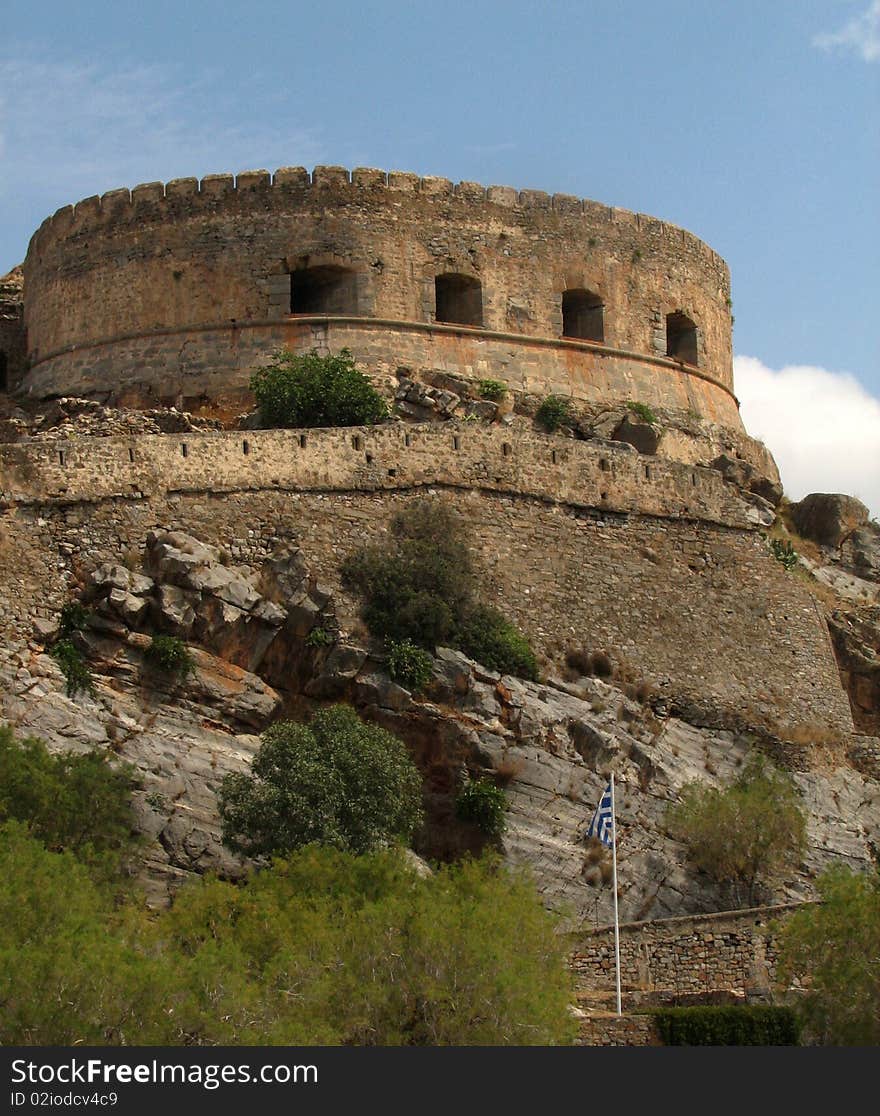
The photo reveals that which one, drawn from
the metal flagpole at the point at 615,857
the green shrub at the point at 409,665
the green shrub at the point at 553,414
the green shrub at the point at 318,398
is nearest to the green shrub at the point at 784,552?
the green shrub at the point at 553,414

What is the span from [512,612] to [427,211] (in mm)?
9819

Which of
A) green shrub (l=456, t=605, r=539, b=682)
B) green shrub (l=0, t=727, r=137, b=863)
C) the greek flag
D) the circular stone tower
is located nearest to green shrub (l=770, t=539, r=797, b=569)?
the circular stone tower

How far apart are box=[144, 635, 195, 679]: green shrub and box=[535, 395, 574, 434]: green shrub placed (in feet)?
36.9

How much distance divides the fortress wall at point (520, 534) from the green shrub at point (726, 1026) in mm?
8761

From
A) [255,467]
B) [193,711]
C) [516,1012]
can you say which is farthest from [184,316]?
[516,1012]

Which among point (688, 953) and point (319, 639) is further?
point (319, 639)

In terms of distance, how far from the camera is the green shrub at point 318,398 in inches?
1507

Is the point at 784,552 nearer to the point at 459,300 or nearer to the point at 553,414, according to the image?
the point at 553,414

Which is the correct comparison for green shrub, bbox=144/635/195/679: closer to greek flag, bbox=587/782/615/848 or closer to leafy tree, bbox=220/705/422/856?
leafy tree, bbox=220/705/422/856

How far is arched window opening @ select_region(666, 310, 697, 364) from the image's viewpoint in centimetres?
4534

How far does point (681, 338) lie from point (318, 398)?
1001 centimetres

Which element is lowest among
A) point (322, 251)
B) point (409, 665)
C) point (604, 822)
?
point (604, 822)

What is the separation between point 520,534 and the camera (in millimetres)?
36656

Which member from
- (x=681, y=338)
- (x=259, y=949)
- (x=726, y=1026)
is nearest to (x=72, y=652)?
(x=259, y=949)
